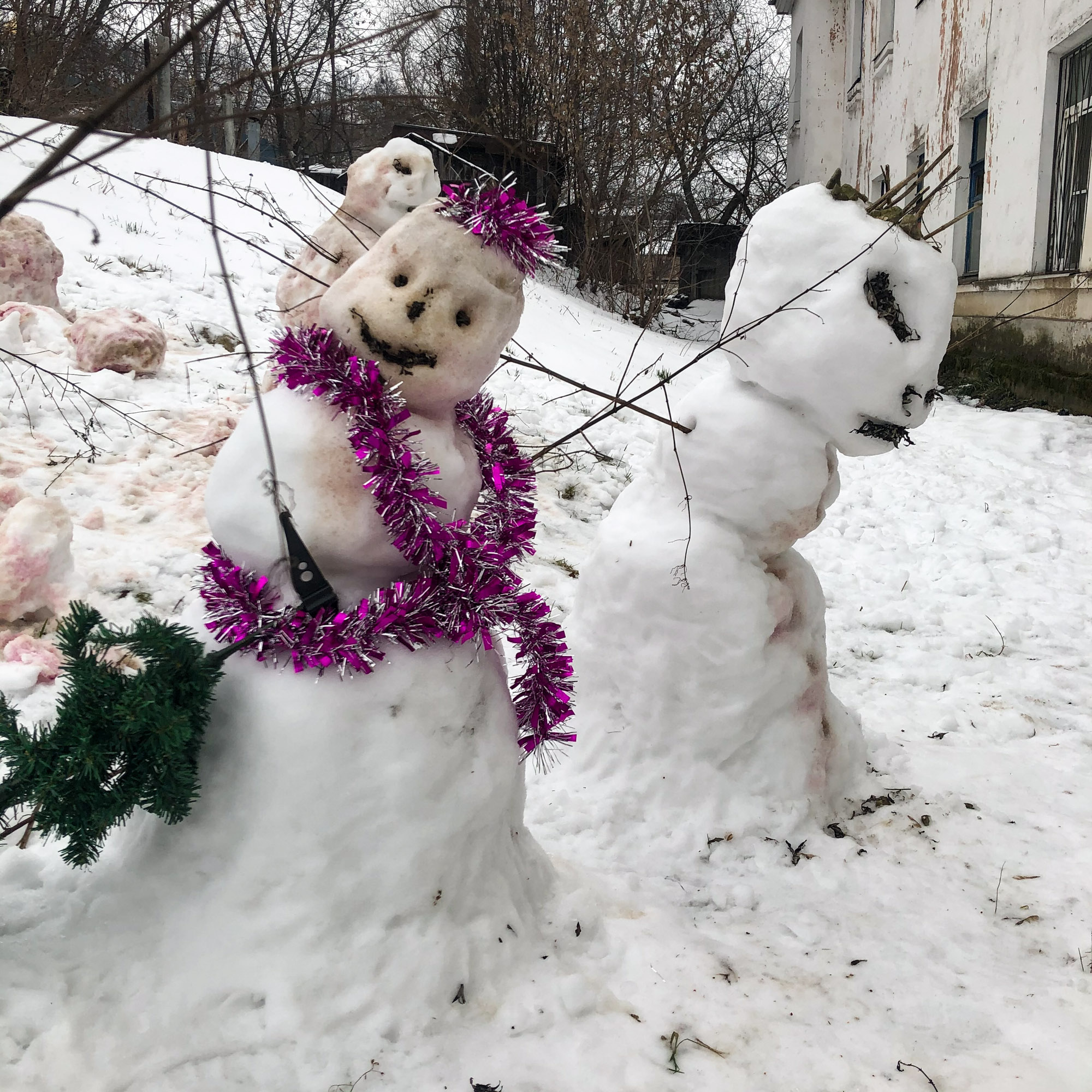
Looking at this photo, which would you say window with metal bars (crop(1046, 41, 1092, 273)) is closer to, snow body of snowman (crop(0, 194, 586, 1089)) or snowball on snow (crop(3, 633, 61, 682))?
snow body of snowman (crop(0, 194, 586, 1089))

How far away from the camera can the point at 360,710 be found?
1562 mm

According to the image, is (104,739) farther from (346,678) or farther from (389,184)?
(389,184)

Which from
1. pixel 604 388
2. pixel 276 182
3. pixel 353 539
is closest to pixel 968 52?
pixel 604 388

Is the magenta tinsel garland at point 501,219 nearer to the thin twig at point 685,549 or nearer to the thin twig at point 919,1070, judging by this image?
the thin twig at point 685,549

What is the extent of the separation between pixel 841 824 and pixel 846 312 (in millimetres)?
1403

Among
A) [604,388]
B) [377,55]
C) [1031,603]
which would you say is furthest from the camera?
[604,388]

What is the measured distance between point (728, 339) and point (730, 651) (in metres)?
0.82

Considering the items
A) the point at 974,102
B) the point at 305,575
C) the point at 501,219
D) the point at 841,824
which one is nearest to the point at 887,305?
the point at 501,219

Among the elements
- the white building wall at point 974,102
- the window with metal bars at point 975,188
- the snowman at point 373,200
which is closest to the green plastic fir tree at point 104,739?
the snowman at point 373,200

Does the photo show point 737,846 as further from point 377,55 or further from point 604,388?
point 604,388

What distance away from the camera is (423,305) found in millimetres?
1567

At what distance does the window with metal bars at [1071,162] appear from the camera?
6.59 m

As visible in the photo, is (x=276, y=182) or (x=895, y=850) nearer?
(x=895, y=850)

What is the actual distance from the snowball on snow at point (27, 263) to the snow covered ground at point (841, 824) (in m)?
0.43
